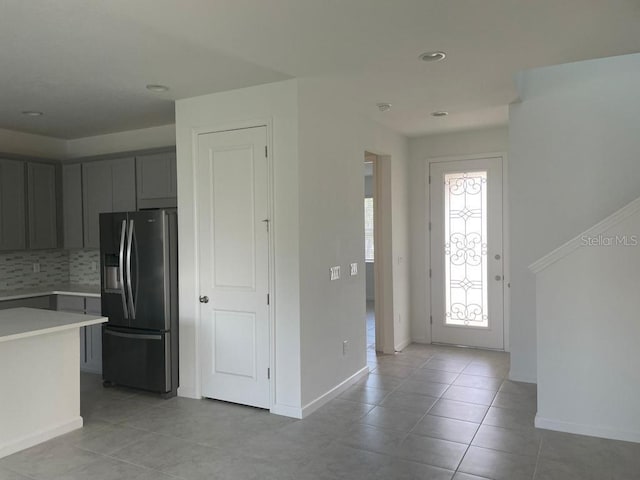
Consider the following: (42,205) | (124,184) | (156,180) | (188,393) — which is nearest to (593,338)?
(188,393)

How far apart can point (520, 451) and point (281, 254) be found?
2.16 metres

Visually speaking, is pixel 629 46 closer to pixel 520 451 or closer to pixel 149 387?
pixel 520 451

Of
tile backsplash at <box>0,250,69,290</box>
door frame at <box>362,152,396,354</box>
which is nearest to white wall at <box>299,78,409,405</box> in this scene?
door frame at <box>362,152,396,354</box>

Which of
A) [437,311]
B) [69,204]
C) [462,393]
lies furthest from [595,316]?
[69,204]

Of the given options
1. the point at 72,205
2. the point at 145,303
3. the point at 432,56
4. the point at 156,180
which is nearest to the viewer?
the point at 432,56

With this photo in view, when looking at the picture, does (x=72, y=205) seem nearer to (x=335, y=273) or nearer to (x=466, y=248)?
(x=335, y=273)

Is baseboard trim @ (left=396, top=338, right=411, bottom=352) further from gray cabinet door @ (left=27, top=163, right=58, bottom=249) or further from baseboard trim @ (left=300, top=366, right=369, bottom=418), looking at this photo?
gray cabinet door @ (left=27, top=163, right=58, bottom=249)

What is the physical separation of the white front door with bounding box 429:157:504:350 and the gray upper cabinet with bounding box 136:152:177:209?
3.18m

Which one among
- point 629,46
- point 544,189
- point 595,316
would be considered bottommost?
point 595,316

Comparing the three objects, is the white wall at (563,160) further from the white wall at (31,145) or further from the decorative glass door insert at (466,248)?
the white wall at (31,145)

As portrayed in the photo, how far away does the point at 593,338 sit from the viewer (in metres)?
3.35

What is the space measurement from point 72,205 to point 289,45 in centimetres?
387

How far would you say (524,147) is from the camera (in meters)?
4.62

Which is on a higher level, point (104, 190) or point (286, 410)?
point (104, 190)
